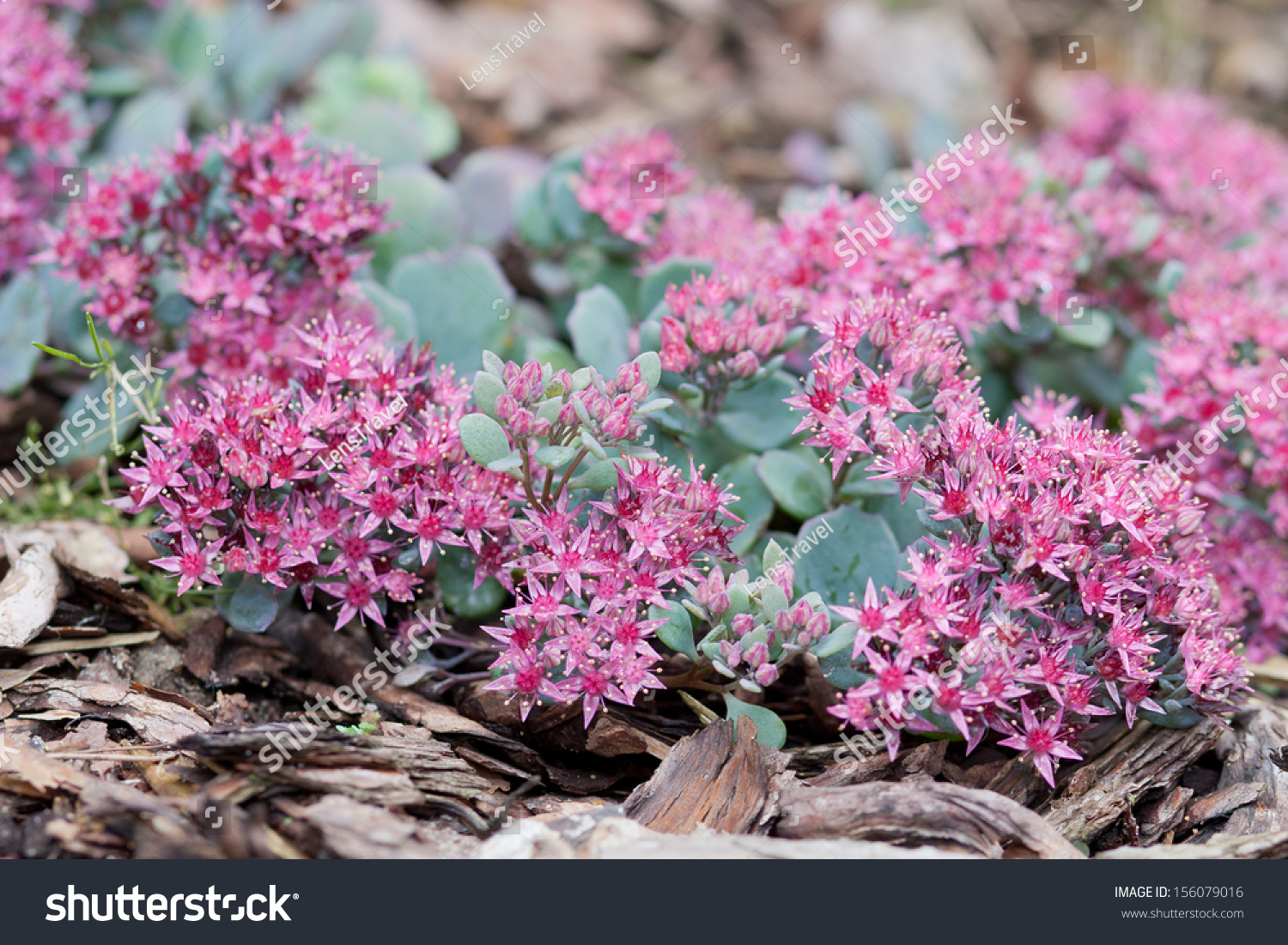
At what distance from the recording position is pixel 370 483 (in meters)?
2.65

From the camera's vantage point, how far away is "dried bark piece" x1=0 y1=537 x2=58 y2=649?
2.87 meters

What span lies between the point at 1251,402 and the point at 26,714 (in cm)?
361

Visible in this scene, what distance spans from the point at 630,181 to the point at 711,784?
82.5 inches

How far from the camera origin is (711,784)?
2619 mm

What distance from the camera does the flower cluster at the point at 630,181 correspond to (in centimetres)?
360

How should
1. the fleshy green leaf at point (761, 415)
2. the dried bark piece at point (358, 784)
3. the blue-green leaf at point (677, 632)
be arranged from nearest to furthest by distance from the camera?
the dried bark piece at point (358, 784) → the blue-green leaf at point (677, 632) → the fleshy green leaf at point (761, 415)

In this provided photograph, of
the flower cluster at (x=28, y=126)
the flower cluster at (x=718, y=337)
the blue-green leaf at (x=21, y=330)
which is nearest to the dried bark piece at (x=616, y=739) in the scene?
the flower cluster at (x=718, y=337)

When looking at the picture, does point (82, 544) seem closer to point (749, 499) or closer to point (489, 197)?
point (489, 197)

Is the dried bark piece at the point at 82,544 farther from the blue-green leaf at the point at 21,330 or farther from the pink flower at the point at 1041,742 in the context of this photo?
the pink flower at the point at 1041,742

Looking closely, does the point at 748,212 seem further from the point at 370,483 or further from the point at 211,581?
the point at 211,581

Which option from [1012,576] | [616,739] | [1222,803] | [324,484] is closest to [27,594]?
[324,484]

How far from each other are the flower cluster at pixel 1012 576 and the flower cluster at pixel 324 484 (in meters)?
0.96

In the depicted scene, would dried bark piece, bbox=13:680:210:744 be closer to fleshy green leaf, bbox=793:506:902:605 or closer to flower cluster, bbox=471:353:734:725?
flower cluster, bbox=471:353:734:725
